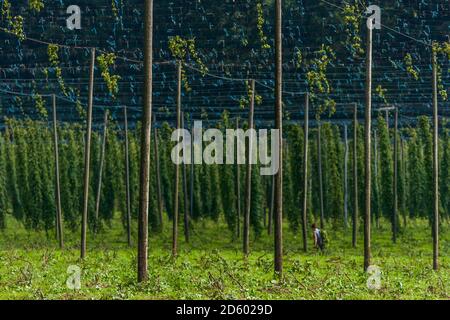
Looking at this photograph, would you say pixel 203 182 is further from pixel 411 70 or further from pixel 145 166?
pixel 411 70

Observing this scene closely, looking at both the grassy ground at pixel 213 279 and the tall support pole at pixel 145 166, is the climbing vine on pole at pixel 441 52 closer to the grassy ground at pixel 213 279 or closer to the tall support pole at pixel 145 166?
the grassy ground at pixel 213 279

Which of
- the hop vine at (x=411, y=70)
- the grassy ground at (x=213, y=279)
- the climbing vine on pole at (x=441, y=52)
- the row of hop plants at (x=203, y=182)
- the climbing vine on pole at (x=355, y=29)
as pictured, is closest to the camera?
the grassy ground at (x=213, y=279)

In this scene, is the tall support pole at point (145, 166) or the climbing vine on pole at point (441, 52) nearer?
the tall support pole at point (145, 166)

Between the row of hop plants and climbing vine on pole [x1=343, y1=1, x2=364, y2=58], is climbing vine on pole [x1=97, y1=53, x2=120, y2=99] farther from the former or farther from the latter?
climbing vine on pole [x1=343, y1=1, x2=364, y2=58]

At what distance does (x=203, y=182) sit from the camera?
65125mm

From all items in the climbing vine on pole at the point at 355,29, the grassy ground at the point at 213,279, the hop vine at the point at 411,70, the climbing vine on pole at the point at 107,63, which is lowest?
the grassy ground at the point at 213,279

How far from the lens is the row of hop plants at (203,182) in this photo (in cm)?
5869

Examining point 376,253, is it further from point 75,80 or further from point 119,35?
point 119,35

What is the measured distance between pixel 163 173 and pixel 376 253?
2135cm

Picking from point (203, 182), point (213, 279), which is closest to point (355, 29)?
point (203, 182)

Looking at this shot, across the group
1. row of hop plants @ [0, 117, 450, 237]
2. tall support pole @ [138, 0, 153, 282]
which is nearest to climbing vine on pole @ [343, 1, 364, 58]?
row of hop plants @ [0, 117, 450, 237]

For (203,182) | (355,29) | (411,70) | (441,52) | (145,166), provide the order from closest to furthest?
(145,166), (441,52), (203,182), (411,70), (355,29)

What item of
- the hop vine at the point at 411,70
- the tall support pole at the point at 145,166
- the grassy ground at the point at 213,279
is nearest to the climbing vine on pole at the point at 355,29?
the hop vine at the point at 411,70
